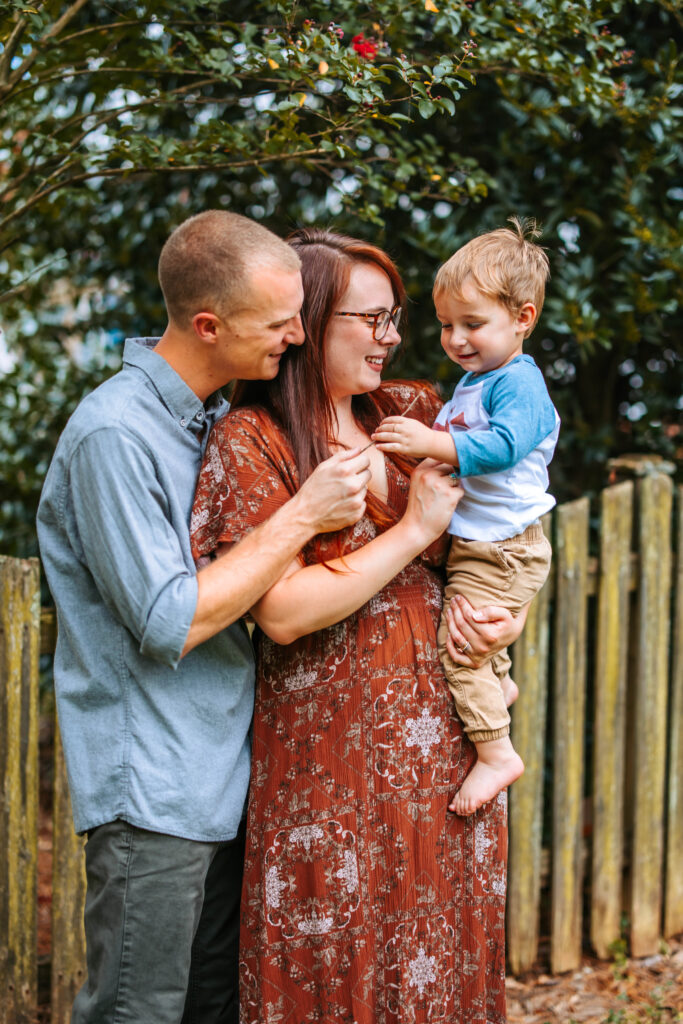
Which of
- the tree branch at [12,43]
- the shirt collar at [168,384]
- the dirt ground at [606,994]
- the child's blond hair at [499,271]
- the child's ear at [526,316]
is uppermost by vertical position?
the tree branch at [12,43]

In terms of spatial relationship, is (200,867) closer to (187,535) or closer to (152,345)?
(187,535)

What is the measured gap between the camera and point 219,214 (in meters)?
2.03

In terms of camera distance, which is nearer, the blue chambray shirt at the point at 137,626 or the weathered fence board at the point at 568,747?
the blue chambray shirt at the point at 137,626

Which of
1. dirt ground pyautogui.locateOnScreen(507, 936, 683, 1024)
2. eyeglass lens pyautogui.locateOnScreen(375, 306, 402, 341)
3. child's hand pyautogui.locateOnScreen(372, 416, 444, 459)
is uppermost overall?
eyeglass lens pyautogui.locateOnScreen(375, 306, 402, 341)

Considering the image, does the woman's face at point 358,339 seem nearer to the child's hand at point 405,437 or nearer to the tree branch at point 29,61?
the child's hand at point 405,437

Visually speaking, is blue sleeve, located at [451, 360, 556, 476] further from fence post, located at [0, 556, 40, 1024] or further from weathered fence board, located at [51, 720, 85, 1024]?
weathered fence board, located at [51, 720, 85, 1024]

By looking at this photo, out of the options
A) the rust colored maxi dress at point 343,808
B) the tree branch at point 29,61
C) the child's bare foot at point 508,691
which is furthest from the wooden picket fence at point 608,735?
the tree branch at point 29,61

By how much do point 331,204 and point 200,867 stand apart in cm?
297

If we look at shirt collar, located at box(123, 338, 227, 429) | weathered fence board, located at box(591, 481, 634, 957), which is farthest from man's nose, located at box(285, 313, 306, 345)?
weathered fence board, located at box(591, 481, 634, 957)

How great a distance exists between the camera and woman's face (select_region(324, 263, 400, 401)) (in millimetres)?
2158

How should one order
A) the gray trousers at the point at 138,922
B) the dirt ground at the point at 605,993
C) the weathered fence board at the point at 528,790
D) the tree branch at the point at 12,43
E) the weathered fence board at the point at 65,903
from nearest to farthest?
1. the gray trousers at the point at 138,922
2. the tree branch at the point at 12,43
3. the weathered fence board at the point at 65,903
4. the dirt ground at the point at 605,993
5. the weathered fence board at the point at 528,790

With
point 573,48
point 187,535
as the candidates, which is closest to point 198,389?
point 187,535

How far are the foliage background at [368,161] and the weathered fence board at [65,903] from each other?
1.60 meters

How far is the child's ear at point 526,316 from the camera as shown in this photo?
2.19m
